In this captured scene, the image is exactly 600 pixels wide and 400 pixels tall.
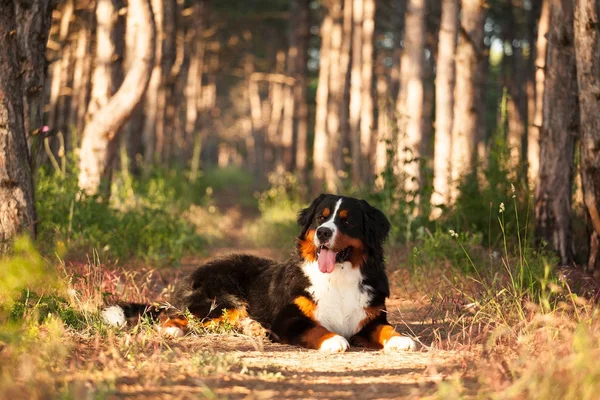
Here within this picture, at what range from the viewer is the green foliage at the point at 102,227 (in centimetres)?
991

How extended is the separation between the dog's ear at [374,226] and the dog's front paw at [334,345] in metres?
0.90

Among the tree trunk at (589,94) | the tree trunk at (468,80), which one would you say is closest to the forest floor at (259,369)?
the tree trunk at (589,94)

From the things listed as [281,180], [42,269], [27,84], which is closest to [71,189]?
[27,84]

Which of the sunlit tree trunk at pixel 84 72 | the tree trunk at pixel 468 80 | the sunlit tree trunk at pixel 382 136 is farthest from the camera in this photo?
the sunlit tree trunk at pixel 84 72

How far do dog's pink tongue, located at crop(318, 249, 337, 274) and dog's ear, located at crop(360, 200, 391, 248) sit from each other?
1.20 ft

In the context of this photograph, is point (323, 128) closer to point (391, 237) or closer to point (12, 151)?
point (391, 237)

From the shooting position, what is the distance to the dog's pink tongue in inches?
269

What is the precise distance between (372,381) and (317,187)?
18671mm

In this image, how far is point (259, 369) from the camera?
18.6ft

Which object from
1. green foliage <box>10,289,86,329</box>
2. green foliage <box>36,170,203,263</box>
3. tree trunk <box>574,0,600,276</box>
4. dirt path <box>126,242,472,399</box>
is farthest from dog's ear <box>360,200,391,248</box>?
green foliage <box>36,170,203,263</box>

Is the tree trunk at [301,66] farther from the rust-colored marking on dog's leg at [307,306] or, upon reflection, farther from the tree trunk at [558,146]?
the rust-colored marking on dog's leg at [307,306]

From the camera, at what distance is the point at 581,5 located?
8.65 meters

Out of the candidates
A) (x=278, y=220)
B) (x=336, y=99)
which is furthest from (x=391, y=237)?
(x=336, y=99)

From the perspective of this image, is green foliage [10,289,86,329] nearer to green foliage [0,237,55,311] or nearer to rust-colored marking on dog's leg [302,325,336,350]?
green foliage [0,237,55,311]
